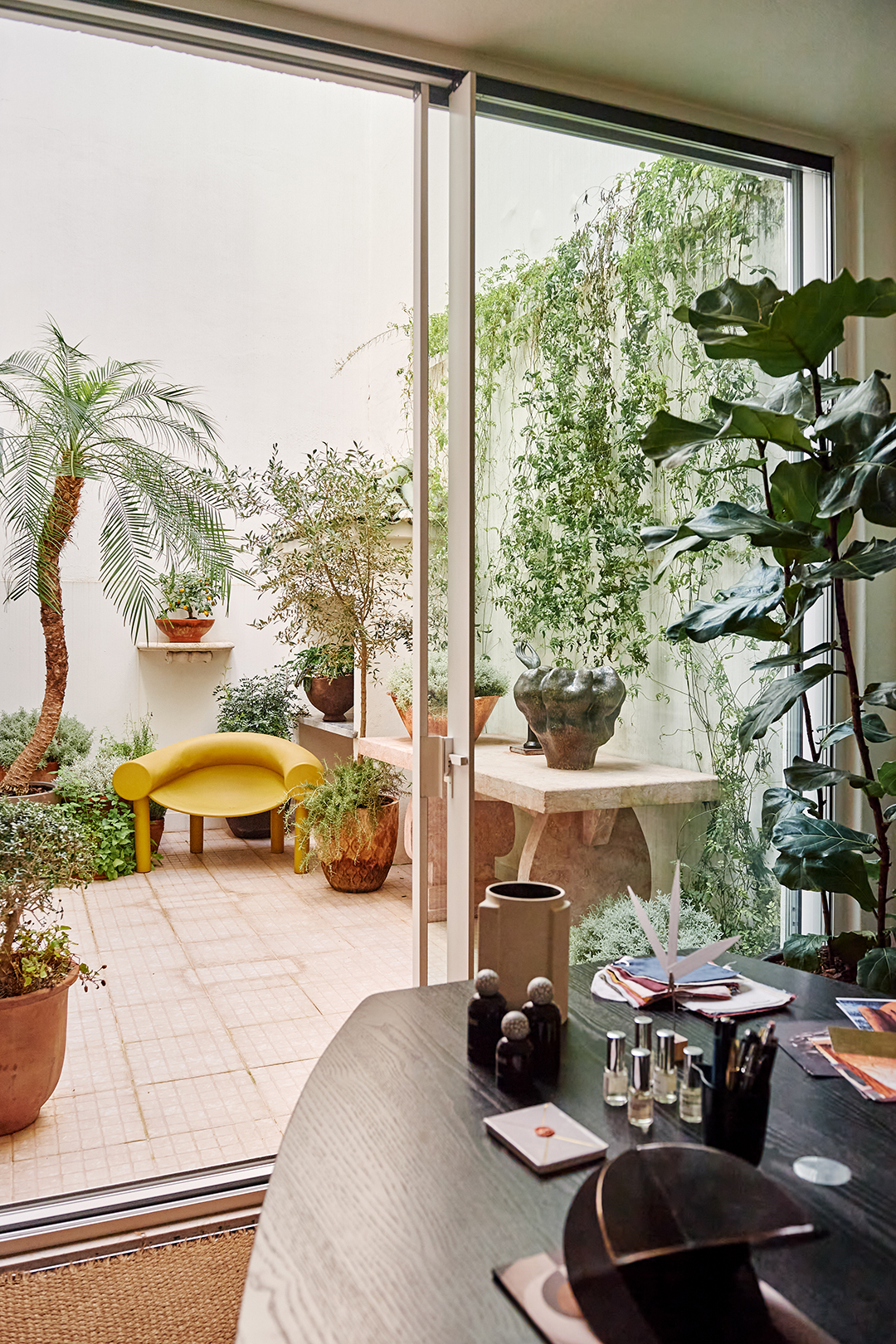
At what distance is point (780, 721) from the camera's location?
9.01ft

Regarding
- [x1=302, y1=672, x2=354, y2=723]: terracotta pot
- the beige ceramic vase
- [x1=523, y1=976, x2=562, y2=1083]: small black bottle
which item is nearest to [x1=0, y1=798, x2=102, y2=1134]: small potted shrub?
the beige ceramic vase

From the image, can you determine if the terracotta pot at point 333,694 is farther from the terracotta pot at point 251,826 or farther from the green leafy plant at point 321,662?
the terracotta pot at point 251,826

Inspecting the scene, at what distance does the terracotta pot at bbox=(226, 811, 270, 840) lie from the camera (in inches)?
232

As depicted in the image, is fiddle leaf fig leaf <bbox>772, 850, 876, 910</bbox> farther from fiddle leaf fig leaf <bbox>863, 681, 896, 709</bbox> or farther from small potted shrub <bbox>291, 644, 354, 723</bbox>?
small potted shrub <bbox>291, 644, 354, 723</bbox>

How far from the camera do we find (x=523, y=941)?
1211mm

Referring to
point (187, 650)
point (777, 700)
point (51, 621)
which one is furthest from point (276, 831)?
point (777, 700)

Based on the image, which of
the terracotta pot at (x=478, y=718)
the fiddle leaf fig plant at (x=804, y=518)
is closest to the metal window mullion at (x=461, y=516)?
the terracotta pot at (x=478, y=718)

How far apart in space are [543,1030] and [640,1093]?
0.44 feet

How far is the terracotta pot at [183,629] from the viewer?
5.84 meters

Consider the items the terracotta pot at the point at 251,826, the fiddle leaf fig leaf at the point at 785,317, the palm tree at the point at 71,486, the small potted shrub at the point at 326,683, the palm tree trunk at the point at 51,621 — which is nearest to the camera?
the fiddle leaf fig leaf at the point at 785,317

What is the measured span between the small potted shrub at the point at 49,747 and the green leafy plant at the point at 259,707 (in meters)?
0.79

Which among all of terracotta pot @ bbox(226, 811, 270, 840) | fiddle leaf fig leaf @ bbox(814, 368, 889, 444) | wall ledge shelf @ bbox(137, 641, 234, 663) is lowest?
terracotta pot @ bbox(226, 811, 270, 840)

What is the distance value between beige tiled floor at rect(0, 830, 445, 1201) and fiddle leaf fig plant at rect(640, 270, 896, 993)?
899mm

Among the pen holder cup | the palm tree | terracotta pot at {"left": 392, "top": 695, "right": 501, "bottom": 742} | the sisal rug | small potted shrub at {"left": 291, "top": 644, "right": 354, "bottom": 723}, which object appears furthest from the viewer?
small potted shrub at {"left": 291, "top": 644, "right": 354, "bottom": 723}
